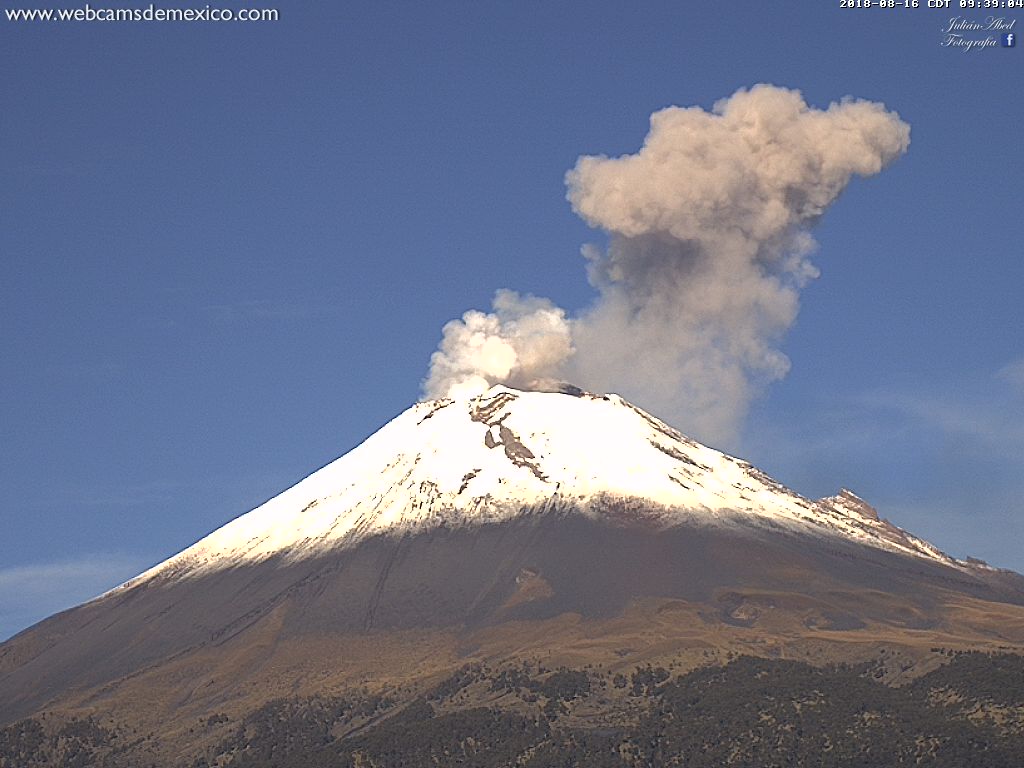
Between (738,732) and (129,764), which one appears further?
(129,764)

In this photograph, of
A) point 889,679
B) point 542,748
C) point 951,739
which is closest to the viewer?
point 951,739

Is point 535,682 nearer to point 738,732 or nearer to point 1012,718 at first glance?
point 738,732

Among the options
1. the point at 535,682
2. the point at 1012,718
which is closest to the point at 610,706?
the point at 535,682

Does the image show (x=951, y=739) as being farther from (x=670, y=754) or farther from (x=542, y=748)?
(x=542, y=748)

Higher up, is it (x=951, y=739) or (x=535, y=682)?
(x=535, y=682)

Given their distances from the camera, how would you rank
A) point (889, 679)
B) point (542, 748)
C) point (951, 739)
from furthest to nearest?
point (889, 679), point (542, 748), point (951, 739)

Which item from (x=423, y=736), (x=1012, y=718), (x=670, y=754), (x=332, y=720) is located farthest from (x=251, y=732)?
(x=1012, y=718)
